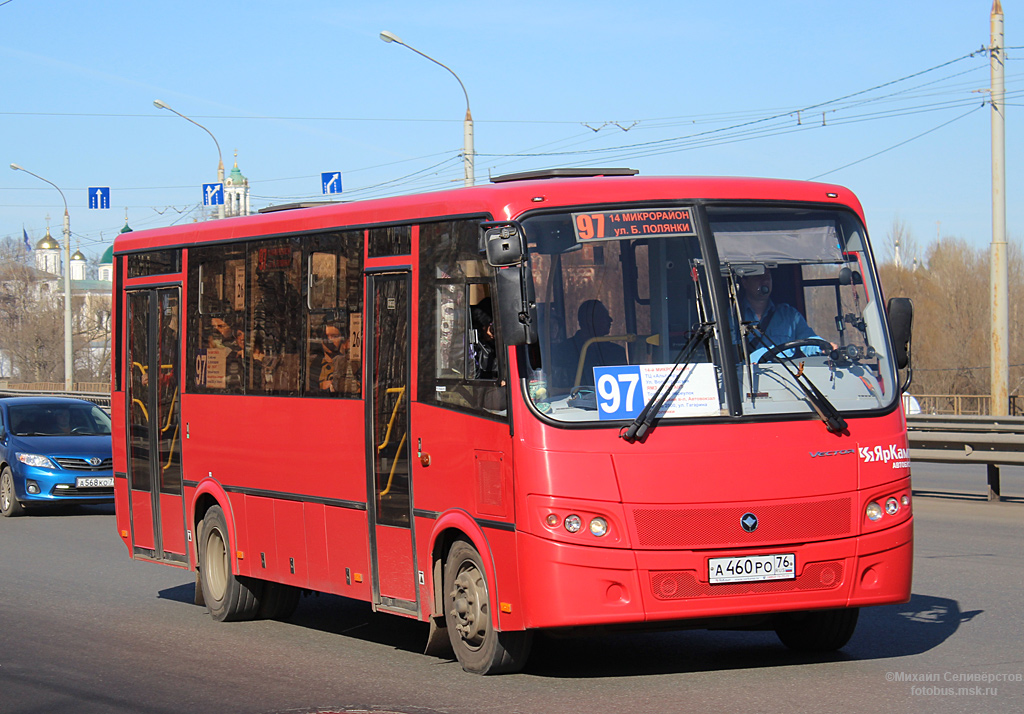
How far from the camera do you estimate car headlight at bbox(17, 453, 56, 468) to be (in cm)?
1884

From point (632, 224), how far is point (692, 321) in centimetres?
63

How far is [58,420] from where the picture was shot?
66.7 feet

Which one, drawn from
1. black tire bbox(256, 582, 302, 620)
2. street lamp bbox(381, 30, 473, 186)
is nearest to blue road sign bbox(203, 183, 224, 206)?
street lamp bbox(381, 30, 473, 186)

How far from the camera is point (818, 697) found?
6805 millimetres

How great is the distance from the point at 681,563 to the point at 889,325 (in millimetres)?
1949

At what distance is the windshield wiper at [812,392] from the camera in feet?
24.3

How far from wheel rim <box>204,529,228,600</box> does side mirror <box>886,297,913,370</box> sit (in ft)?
17.6

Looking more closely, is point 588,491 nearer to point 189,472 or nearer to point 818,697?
point 818,697

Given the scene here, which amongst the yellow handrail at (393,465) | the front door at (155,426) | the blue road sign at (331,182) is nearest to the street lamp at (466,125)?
the blue road sign at (331,182)

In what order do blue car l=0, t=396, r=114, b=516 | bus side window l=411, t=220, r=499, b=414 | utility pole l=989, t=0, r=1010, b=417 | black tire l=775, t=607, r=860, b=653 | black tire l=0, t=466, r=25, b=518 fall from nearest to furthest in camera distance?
1. bus side window l=411, t=220, r=499, b=414
2. black tire l=775, t=607, r=860, b=653
3. blue car l=0, t=396, r=114, b=516
4. black tire l=0, t=466, r=25, b=518
5. utility pole l=989, t=0, r=1010, b=417

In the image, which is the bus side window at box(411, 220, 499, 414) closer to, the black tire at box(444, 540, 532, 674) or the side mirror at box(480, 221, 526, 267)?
the side mirror at box(480, 221, 526, 267)

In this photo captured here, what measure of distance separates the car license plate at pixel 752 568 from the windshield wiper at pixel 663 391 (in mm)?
745

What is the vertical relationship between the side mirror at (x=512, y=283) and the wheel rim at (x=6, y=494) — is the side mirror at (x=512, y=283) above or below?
above

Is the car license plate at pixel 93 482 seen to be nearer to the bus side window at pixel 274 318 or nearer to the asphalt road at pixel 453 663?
the asphalt road at pixel 453 663
